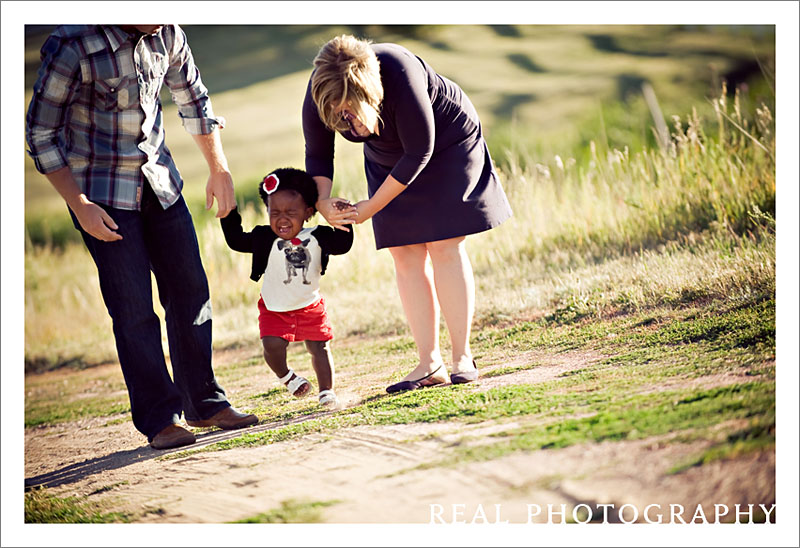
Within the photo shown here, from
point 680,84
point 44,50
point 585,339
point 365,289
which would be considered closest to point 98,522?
point 44,50

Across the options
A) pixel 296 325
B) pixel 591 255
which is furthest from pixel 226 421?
pixel 591 255

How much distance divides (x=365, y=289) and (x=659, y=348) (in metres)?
3.25

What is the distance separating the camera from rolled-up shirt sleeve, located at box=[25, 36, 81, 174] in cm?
289

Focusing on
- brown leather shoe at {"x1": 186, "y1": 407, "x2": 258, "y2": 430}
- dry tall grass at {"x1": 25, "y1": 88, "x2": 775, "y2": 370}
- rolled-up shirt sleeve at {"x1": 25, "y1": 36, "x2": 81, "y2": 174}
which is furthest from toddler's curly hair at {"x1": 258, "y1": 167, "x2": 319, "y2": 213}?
dry tall grass at {"x1": 25, "y1": 88, "x2": 775, "y2": 370}

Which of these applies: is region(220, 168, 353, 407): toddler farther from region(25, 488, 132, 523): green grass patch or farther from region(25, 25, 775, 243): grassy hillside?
region(25, 25, 775, 243): grassy hillside

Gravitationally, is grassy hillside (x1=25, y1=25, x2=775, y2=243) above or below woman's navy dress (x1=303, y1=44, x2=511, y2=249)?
above

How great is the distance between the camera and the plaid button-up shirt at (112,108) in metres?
2.92

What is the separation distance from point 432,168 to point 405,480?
152cm

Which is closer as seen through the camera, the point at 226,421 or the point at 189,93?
the point at 189,93

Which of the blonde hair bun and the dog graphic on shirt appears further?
the dog graphic on shirt

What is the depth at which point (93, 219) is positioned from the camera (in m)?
3.02

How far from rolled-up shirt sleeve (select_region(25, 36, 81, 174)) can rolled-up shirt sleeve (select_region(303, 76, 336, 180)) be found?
96cm

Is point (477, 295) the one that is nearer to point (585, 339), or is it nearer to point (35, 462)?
point (585, 339)

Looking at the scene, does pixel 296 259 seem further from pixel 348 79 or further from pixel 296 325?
pixel 348 79
